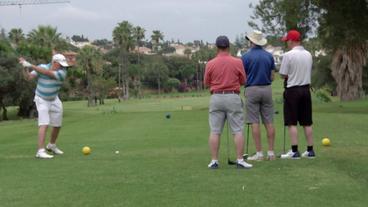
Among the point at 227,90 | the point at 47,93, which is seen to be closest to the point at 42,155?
the point at 47,93

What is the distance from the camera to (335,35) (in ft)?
98.9

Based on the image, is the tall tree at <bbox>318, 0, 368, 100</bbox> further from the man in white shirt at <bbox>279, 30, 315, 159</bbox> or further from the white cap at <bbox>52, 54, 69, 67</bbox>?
the white cap at <bbox>52, 54, 69, 67</bbox>

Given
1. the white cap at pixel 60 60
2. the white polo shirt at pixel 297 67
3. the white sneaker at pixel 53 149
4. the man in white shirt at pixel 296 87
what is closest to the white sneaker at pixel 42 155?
the white sneaker at pixel 53 149

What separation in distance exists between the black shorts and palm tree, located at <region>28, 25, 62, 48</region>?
7527 centimetres

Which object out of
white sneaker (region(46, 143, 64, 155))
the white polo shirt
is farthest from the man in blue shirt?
white sneaker (region(46, 143, 64, 155))

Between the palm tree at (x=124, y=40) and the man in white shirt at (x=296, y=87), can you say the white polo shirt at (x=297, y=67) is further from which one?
the palm tree at (x=124, y=40)

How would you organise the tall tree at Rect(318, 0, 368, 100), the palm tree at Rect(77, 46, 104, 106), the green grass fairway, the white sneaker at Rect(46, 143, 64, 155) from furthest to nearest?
the palm tree at Rect(77, 46, 104, 106) < the tall tree at Rect(318, 0, 368, 100) < the white sneaker at Rect(46, 143, 64, 155) < the green grass fairway

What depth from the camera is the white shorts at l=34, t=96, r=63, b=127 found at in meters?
11.0

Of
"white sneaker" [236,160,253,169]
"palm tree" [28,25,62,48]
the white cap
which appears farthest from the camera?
"palm tree" [28,25,62,48]

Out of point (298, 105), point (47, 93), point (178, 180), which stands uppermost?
point (47, 93)

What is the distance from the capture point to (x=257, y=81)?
9609mm

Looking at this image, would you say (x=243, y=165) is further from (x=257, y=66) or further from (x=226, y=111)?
(x=257, y=66)

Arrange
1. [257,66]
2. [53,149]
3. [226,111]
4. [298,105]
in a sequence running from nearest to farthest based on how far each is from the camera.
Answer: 1. [226,111]
2. [257,66]
3. [298,105]
4. [53,149]

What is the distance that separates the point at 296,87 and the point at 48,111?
4.61 metres
